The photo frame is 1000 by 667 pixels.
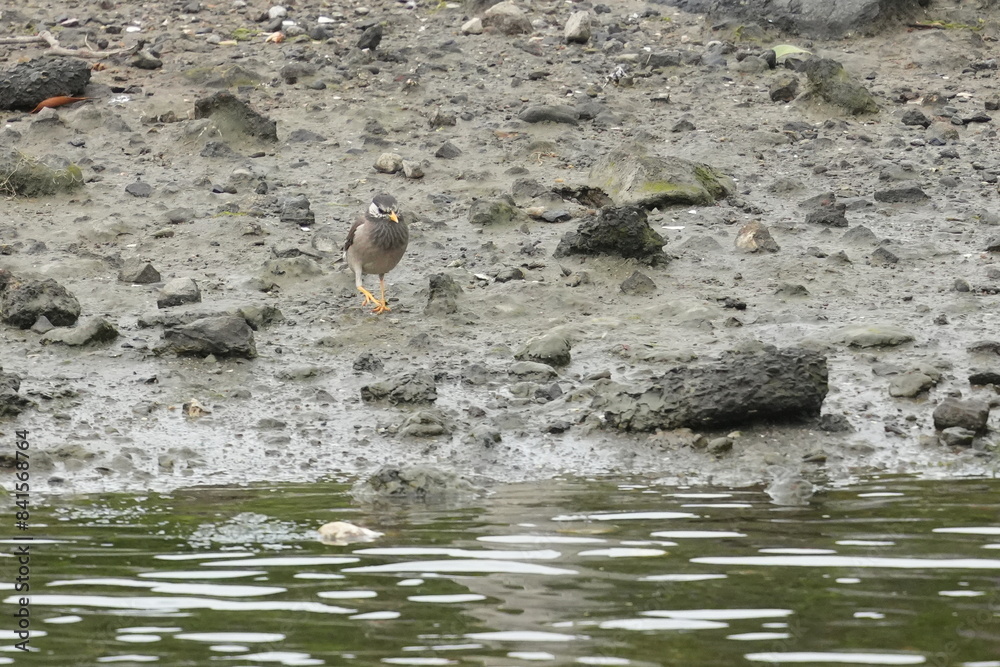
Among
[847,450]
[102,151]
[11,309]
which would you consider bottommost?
[847,450]

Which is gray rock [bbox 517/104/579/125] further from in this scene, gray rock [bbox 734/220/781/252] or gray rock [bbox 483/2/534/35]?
gray rock [bbox 734/220/781/252]

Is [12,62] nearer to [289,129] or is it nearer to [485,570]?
[289,129]

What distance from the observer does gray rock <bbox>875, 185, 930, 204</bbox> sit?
35.6ft

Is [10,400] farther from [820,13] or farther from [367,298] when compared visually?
[820,13]

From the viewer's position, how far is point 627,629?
447cm

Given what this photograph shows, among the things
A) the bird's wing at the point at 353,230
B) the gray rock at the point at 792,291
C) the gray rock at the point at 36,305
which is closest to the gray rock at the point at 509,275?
the bird's wing at the point at 353,230

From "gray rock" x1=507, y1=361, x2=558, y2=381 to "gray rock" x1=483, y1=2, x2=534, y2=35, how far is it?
641cm

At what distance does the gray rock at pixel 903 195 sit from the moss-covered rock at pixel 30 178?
6341 millimetres

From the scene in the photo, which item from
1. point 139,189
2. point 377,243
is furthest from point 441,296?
point 139,189

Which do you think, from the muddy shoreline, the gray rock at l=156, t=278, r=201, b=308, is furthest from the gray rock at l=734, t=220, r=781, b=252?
the gray rock at l=156, t=278, r=201, b=308

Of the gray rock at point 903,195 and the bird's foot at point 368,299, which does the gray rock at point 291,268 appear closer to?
the bird's foot at point 368,299

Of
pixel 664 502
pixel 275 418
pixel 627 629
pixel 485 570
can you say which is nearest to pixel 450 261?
pixel 275 418

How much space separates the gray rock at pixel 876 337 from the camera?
857 centimetres

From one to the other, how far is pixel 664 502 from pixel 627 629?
6.25 feet
